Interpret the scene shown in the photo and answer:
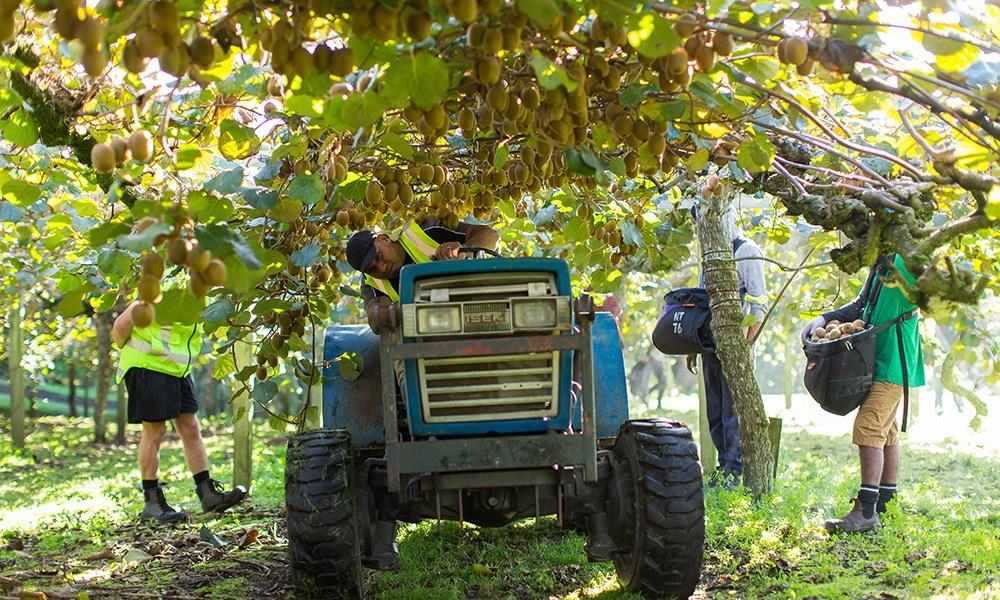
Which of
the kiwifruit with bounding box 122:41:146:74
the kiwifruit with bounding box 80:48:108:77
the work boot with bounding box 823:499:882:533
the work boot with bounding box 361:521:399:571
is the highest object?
the kiwifruit with bounding box 122:41:146:74

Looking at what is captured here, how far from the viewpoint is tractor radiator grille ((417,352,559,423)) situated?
12.8 ft

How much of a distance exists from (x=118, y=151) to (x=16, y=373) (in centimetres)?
1150

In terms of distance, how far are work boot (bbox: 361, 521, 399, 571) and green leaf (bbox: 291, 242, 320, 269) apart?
1.12 m

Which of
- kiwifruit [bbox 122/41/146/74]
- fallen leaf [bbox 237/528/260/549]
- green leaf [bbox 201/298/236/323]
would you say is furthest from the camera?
fallen leaf [bbox 237/528/260/549]

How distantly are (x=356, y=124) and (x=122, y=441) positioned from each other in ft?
46.4

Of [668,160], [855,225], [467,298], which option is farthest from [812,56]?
[467,298]

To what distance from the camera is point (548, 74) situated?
2459 mm

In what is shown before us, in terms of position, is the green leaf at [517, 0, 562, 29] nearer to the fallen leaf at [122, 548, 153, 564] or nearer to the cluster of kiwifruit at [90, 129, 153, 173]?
the cluster of kiwifruit at [90, 129, 153, 173]

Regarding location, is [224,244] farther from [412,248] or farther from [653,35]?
[412,248]

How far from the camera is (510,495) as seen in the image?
408cm

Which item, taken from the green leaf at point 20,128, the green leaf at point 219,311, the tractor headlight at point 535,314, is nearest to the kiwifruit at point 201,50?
the green leaf at point 20,128

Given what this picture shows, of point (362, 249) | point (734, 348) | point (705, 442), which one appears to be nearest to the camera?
point (362, 249)

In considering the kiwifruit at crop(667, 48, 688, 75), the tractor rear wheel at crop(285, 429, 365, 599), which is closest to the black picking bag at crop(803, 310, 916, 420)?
the tractor rear wheel at crop(285, 429, 365, 599)

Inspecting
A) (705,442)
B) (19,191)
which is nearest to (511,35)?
(19,191)
